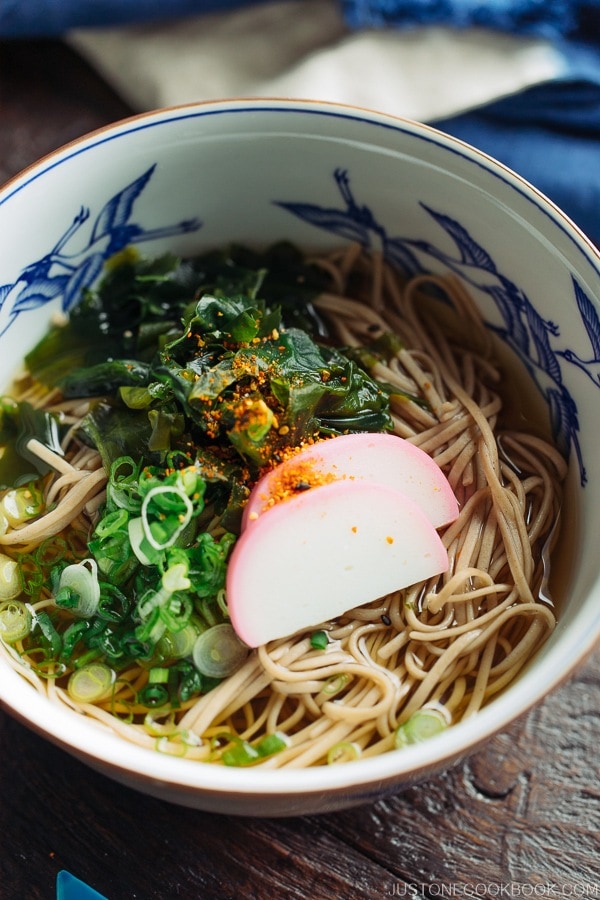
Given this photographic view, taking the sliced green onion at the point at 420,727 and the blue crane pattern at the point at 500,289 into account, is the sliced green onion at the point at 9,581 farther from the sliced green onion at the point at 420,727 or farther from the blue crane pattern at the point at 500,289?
the blue crane pattern at the point at 500,289

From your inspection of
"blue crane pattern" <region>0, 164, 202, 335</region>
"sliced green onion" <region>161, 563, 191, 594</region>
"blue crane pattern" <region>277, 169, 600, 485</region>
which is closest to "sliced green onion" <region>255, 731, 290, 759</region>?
"sliced green onion" <region>161, 563, 191, 594</region>

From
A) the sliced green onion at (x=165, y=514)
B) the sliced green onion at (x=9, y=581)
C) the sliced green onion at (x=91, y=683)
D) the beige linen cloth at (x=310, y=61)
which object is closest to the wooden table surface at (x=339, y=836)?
the sliced green onion at (x=91, y=683)

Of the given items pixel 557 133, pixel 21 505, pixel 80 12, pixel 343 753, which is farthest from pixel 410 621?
pixel 80 12

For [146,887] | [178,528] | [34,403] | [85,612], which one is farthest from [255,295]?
[146,887]

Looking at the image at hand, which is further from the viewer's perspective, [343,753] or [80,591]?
[80,591]

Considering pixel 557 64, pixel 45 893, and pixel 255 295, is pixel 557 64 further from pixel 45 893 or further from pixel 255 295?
pixel 45 893

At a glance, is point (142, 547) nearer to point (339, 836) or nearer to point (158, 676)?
point (158, 676)

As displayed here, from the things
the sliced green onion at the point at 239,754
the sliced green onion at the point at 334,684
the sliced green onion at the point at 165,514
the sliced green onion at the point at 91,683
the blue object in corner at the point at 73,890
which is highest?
the sliced green onion at the point at 165,514

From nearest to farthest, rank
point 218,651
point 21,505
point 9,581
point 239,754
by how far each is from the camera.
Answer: point 239,754 < point 218,651 < point 9,581 < point 21,505
